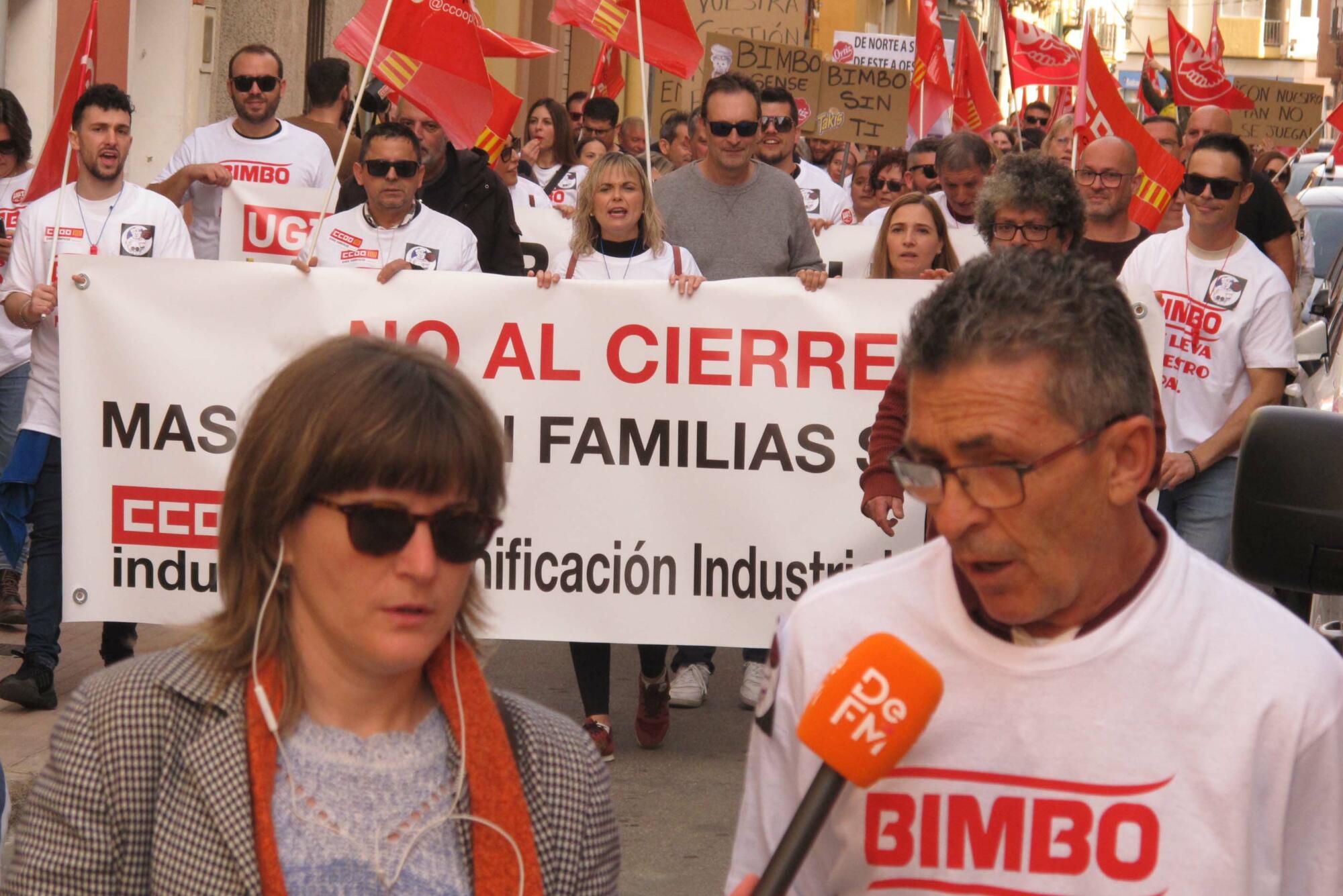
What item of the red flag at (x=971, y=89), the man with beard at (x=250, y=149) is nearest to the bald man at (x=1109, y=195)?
the man with beard at (x=250, y=149)

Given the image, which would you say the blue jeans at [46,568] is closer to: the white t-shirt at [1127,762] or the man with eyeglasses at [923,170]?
the white t-shirt at [1127,762]

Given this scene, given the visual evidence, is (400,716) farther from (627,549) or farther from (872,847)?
(627,549)

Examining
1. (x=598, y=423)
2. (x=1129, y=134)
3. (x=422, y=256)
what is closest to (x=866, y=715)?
(x=598, y=423)

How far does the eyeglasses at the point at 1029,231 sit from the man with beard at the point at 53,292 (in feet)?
10.7

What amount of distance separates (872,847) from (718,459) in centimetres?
460

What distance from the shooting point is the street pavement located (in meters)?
5.98

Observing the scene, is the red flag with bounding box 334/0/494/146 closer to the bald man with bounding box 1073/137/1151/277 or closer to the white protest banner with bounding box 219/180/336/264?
the white protest banner with bounding box 219/180/336/264

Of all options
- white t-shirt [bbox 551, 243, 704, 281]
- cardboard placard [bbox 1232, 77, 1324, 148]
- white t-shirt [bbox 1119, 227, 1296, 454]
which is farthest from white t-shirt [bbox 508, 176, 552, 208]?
cardboard placard [bbox 1232, 77, 1324, 148]

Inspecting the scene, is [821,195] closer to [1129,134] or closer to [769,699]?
[1129,134]

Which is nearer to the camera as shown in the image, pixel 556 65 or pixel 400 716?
pixel 400 716

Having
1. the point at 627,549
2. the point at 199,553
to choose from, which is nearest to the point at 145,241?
the point at 199,553

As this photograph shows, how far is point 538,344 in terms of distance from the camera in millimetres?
6949

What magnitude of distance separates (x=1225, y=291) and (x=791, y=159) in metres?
5.30

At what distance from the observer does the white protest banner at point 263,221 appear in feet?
30.6
